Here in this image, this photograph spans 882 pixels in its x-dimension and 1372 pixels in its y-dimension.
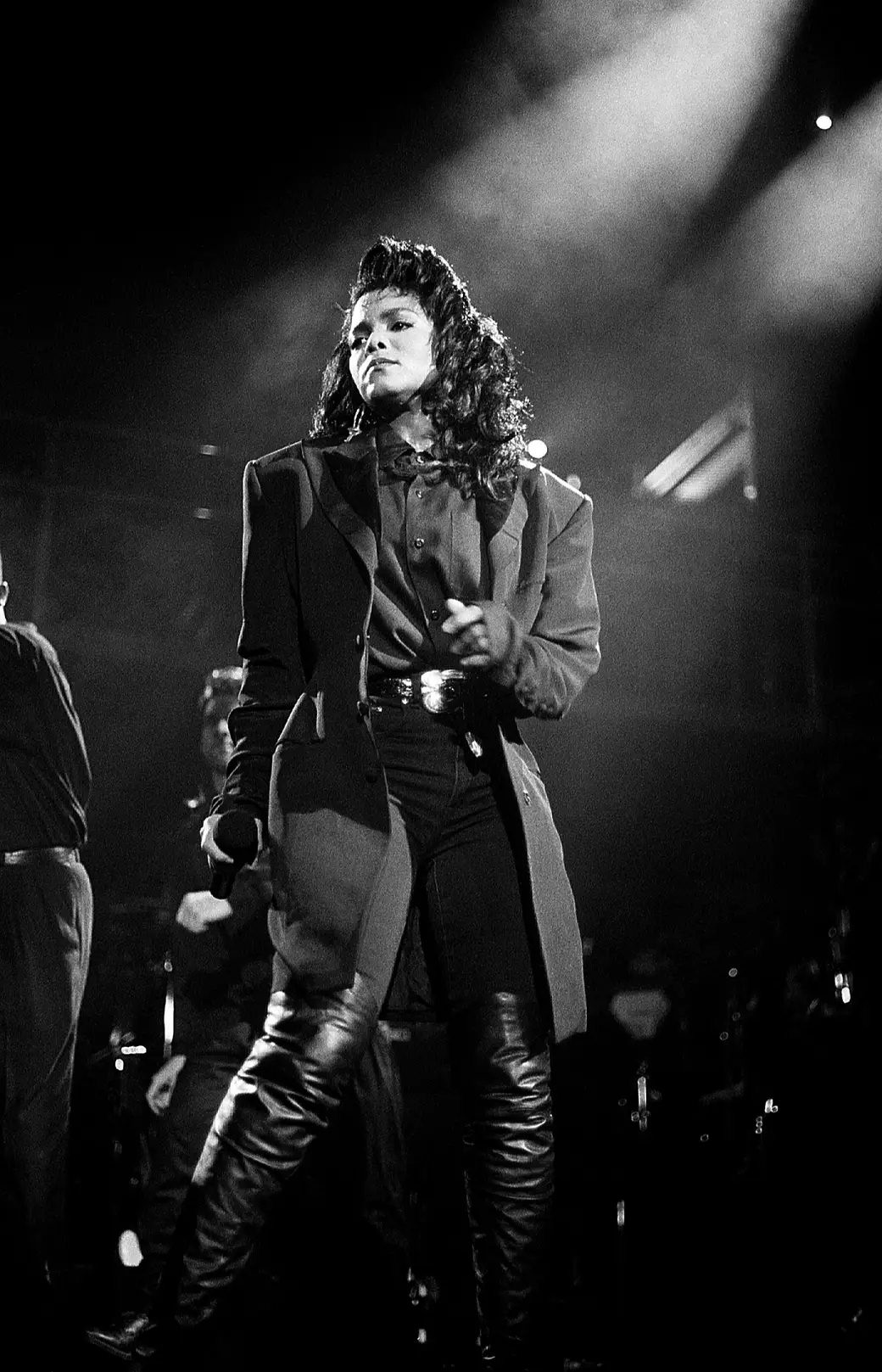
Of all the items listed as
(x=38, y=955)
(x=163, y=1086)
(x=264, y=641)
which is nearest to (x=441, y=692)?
(x=264, y=641)

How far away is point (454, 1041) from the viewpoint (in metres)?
2.11

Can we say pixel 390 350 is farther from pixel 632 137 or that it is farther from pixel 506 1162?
pixel 632 137

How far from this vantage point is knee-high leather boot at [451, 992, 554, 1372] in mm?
1928

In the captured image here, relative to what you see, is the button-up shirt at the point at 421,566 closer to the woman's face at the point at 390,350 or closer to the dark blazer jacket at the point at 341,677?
the dark blazer jacket at the point at 341,677

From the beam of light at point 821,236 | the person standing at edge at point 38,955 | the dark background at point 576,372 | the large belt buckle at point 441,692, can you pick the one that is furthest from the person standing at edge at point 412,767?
the beam of light at point 821,236

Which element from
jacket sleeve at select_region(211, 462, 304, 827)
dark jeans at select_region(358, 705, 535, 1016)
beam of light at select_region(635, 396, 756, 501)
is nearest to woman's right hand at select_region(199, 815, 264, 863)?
jacket sleeve at select_region(211, 462, 304, 827)

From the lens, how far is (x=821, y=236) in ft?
23.5

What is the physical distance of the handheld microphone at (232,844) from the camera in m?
2.03

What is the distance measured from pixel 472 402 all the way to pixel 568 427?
23.0 feet

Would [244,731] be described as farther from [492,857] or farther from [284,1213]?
[284,1213]

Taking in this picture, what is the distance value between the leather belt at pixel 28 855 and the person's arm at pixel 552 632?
5.78ft

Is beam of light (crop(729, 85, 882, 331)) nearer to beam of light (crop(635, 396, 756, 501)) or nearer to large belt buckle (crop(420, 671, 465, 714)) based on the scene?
beam of light (crop(635, 396, 756, 501))

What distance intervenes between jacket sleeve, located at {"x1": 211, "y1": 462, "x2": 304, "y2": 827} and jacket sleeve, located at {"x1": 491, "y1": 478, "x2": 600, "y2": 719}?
48cm

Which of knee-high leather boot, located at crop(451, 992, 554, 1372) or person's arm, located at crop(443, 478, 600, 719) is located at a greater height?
person's arm, located at crop(443, 478, 600, 719)
